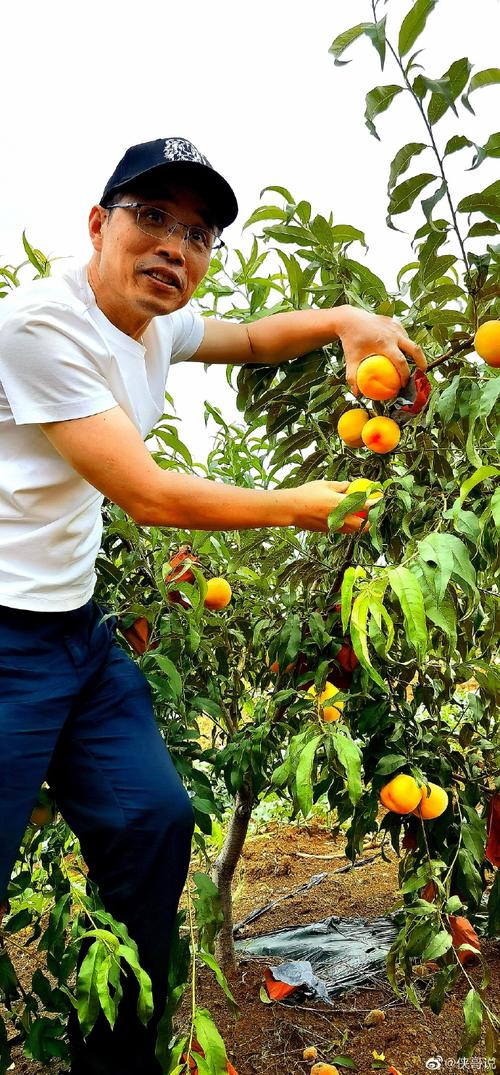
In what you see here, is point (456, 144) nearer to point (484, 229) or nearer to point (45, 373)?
point (484, 229)

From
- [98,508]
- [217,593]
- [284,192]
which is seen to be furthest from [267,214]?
[217,593]

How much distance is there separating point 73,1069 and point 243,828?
65 cm

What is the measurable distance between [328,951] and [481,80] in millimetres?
2178

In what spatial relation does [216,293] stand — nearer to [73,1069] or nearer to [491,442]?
[491,442]

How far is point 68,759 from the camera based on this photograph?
1513mm

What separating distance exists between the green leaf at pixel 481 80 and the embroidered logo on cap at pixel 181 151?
48 centimetres

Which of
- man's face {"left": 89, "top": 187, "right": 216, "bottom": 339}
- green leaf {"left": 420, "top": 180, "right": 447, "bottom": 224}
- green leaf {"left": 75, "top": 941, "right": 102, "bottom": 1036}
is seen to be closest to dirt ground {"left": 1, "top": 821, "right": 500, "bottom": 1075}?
green leaf {"left": 75, "top": 941, "right": 102, "bottom": 1036}

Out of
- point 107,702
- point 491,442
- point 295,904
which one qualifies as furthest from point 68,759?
point 295,904

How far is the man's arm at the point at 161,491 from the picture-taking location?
4.17 ft

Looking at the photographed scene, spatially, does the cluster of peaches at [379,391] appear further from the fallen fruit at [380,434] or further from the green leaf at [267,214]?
the green leaf at [267,214]

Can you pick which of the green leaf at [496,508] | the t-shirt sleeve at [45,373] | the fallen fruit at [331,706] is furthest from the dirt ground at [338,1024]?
the t-shirt sleeve at [45,373]

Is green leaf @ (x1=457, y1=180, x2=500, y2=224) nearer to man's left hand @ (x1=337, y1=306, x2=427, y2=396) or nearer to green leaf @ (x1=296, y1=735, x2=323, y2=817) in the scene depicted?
man's left hand @ (x1=337, y1=306, x2=427, y2=396)

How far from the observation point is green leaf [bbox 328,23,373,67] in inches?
46.2

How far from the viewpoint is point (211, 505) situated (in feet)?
4.25
